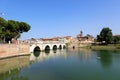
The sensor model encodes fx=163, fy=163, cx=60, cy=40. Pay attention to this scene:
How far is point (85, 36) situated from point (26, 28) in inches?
3765

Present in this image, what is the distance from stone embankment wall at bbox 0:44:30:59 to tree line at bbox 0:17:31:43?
208 inches

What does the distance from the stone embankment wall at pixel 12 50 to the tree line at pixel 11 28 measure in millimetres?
5290

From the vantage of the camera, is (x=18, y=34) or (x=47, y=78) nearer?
(x=47, y=78)

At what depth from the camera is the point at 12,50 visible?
38.3 metres

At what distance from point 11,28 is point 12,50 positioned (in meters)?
10.2

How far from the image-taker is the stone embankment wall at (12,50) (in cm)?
3425

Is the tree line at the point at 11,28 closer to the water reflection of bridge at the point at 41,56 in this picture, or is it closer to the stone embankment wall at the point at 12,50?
the stone embankment wall at the point at 12,50

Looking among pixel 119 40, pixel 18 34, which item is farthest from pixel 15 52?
pixel 119 40

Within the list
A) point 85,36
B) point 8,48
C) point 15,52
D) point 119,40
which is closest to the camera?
point 8,48

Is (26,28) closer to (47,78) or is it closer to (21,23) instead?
(21,23)

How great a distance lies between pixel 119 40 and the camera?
89750mm

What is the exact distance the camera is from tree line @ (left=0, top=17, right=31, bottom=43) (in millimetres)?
43413

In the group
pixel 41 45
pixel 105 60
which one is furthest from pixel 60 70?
pixel 41 45

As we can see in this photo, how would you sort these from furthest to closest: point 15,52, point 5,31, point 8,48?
point 5,31
point 15,52
point 8,48
